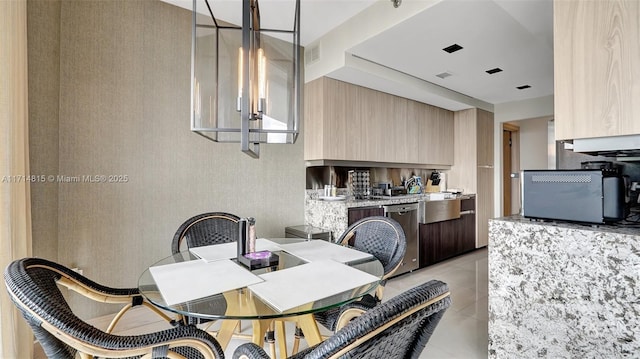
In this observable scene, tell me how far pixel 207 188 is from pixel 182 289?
189 cm

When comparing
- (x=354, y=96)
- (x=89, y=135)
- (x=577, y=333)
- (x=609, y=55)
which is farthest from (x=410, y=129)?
(x=89, y=135)

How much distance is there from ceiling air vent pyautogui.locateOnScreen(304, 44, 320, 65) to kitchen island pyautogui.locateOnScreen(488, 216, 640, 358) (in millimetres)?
2629

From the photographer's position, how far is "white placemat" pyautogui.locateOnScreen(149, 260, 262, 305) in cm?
112

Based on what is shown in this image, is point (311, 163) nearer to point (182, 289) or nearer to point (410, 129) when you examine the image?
point (410, 129)

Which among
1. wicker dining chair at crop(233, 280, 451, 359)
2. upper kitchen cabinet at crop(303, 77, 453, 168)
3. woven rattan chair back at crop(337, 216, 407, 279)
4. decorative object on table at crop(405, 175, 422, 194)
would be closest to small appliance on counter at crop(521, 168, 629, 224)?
woven rattan chair back at crop(337, 216, 407, 279)

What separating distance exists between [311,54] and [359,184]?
69.1 inches

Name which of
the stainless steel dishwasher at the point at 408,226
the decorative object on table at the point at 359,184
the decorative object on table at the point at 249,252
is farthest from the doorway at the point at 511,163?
the decorative object on table at the point at 249,252

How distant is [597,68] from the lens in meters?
1.45

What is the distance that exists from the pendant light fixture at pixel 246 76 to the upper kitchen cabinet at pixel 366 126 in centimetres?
154

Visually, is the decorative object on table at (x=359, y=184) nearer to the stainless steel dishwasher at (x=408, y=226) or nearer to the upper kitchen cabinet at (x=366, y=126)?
the upper kitchen cabinet at (x=366, y=126)

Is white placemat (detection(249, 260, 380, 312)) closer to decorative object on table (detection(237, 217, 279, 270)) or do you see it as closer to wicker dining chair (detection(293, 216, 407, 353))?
decorative object on table (detection(237, 217, 279, 270))

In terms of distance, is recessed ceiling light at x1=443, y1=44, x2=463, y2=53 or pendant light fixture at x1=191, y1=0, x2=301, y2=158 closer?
pendant light fixture at x1=191, y1=0, x2=301, y2=158

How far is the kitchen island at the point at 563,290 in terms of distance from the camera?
1.32 metres

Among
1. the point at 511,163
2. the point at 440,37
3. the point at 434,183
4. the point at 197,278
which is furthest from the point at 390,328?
the point at 511,163
